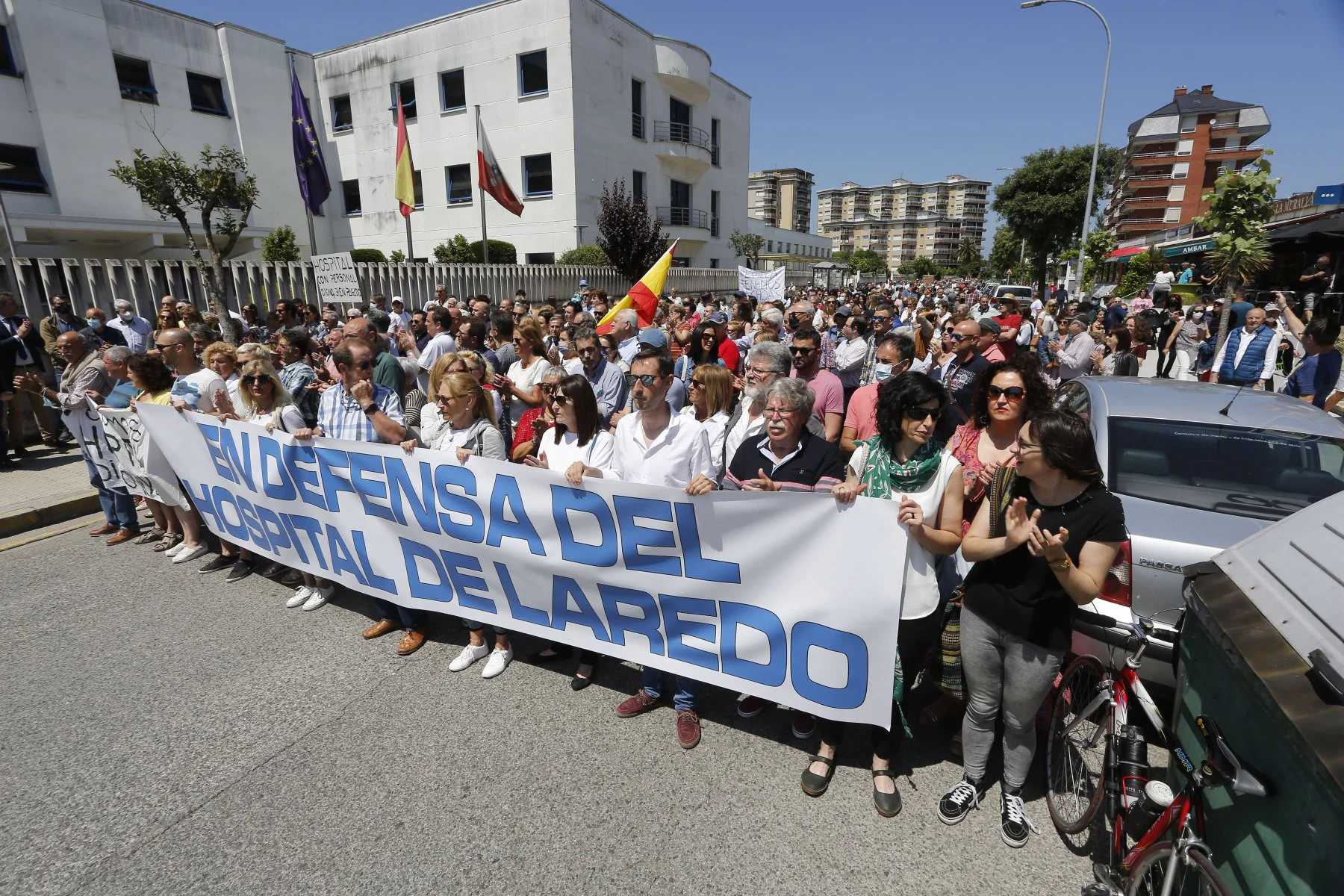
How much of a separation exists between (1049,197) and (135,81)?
48.0 metres

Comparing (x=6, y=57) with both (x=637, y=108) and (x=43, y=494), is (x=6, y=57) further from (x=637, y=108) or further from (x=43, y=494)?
(x=43, y=494)

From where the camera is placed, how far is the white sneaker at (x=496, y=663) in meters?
3.78

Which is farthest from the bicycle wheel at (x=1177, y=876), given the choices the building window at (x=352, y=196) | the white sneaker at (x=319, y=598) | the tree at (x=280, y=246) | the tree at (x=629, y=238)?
the building window at (x=352, y=196)

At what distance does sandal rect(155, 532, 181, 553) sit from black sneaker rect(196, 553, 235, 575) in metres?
0.58

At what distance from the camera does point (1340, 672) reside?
1421 mm

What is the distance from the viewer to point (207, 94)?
1011 inches

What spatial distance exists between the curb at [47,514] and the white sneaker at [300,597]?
11.9 ft

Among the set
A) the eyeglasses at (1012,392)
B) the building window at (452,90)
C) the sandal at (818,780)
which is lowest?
the sandal at (818,780)

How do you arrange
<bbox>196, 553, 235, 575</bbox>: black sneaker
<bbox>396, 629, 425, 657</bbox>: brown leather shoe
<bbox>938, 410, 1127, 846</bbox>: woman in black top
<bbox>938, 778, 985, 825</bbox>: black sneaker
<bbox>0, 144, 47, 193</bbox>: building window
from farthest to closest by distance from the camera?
<bbox>0, 144, 47, 193</bbox>: building window → <bbox>196, 553, 235, 575</bbox>: black sneaker → <bbox>396, 629, 425, 657</bbox>: brown leather shoe → <bbox>938, 778, 985, 825</bbox>: black sneaker → <bbox>938, 410, 1127, 846</bbox>: woman in black top

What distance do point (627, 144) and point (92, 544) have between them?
92.7 feet

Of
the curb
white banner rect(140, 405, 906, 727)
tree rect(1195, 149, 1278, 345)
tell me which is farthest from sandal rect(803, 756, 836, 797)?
tree rect(1195, 149, 1278, 345)

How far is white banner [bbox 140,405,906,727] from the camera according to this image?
9.27 feet

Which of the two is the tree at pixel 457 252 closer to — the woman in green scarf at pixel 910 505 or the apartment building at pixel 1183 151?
the woman in green scarf at pixel 910 505

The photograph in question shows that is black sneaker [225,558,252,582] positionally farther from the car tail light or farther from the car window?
the car window
